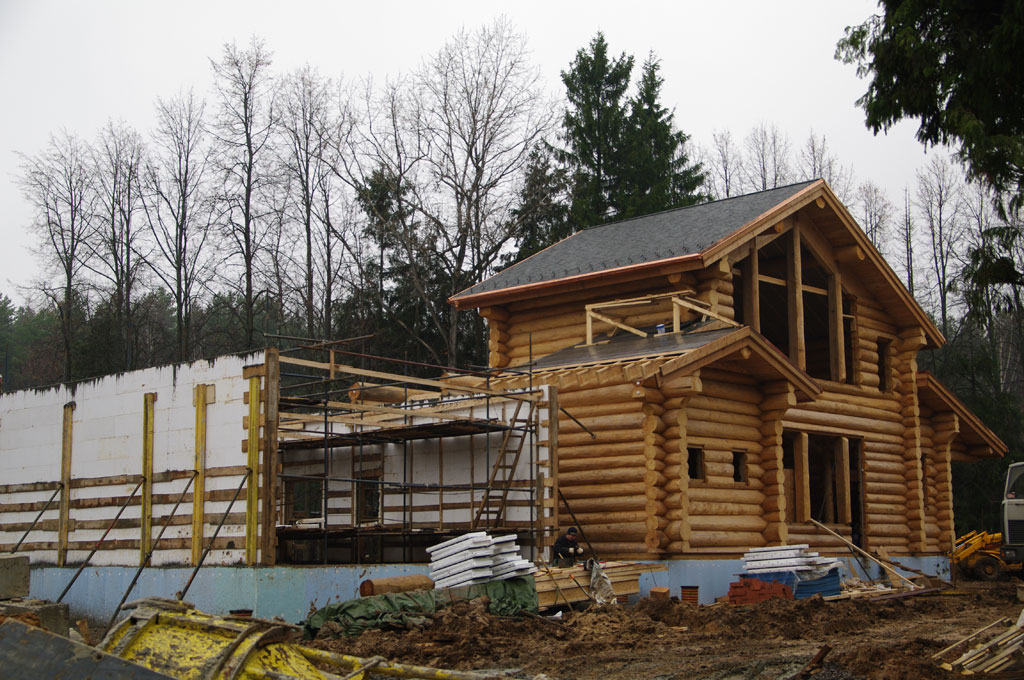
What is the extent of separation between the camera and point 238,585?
1375 centimetres

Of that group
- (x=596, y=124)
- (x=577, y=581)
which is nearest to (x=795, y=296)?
(x=577, y=581)

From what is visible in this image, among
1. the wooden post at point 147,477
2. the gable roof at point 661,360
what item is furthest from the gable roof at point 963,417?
the wooden post at point 147,477

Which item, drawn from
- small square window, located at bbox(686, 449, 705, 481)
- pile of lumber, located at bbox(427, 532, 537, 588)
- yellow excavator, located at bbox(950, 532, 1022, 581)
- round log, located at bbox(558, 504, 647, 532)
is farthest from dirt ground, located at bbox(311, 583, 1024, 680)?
yellow excavator, located at bbox(950, 532, 1022, 581)

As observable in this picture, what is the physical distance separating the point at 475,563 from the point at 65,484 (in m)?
7.08

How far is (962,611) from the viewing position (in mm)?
17141

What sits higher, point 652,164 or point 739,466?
point 652,164

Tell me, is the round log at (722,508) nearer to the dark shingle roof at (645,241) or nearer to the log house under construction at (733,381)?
the log house under construction at (733,381)

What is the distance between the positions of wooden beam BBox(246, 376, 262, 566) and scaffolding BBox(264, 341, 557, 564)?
812 millimetres

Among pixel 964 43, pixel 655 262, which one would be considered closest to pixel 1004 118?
pixel 964 43

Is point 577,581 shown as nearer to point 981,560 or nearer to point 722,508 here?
point 722,508

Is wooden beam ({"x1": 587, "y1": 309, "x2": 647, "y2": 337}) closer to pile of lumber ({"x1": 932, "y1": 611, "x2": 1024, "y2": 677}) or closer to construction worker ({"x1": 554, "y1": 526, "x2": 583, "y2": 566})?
construction worker ({"x1": 554, "y1": 526, "x2": 583, "y2": 566})

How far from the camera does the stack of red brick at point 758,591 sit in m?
17.0

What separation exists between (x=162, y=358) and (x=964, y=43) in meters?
31.0

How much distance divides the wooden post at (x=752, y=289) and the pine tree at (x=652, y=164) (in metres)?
18.3
